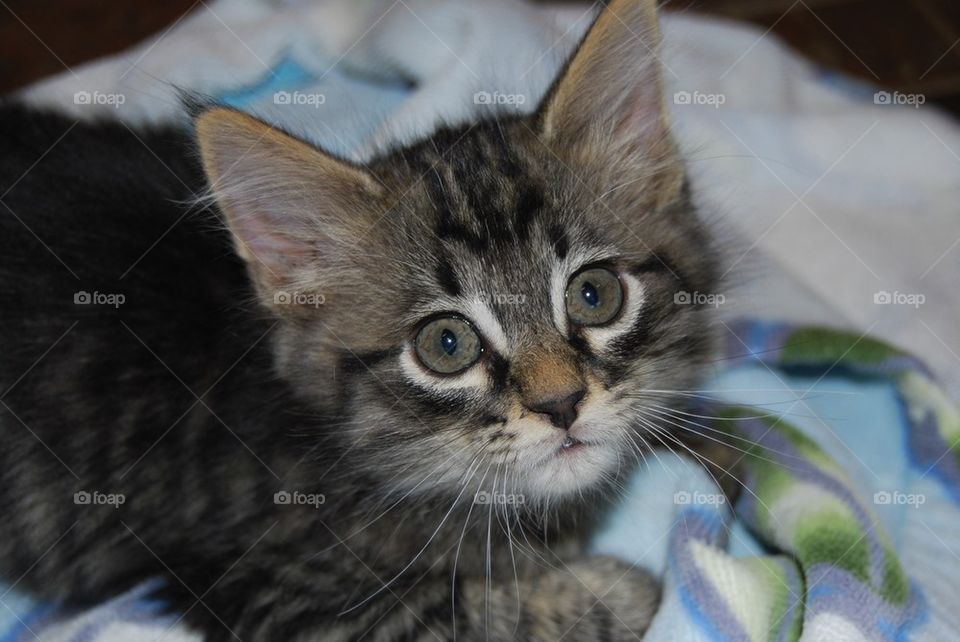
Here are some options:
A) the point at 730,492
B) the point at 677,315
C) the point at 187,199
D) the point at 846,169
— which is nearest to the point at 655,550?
the point at 730,492

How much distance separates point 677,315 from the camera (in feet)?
6.61

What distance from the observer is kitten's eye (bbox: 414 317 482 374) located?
1.83 m

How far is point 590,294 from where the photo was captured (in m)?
1.88

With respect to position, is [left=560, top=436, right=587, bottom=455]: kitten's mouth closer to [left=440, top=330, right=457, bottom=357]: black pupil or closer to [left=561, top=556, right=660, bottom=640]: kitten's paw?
[left=440, top=330, right=457, bottom=357]: black pupil

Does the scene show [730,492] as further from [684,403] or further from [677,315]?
[677,315]

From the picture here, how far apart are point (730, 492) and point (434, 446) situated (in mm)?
856

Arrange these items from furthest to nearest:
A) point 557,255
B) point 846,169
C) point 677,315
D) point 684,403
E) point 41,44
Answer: point 41,44 → point 846,169 → point 684,403 → point 677,315 → point 557,255

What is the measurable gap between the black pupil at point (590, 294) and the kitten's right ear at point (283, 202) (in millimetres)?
466

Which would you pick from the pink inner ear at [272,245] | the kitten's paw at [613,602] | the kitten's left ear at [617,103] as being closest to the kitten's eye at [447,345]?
the pink inner ear at [272,245]

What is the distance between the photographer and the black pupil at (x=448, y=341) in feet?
6.07

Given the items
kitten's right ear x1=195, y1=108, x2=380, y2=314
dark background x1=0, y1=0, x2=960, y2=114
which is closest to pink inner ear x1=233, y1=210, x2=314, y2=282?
kitten's right ear x1=195, y1=108, x2=380, y2=314

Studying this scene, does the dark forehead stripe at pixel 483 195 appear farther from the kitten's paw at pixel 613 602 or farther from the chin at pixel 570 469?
the kitten's paw at pixel 613 602

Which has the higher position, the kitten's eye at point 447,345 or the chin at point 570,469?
the kitten's eye at point 447,345

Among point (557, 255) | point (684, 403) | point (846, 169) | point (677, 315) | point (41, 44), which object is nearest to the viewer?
point (557, 255)
